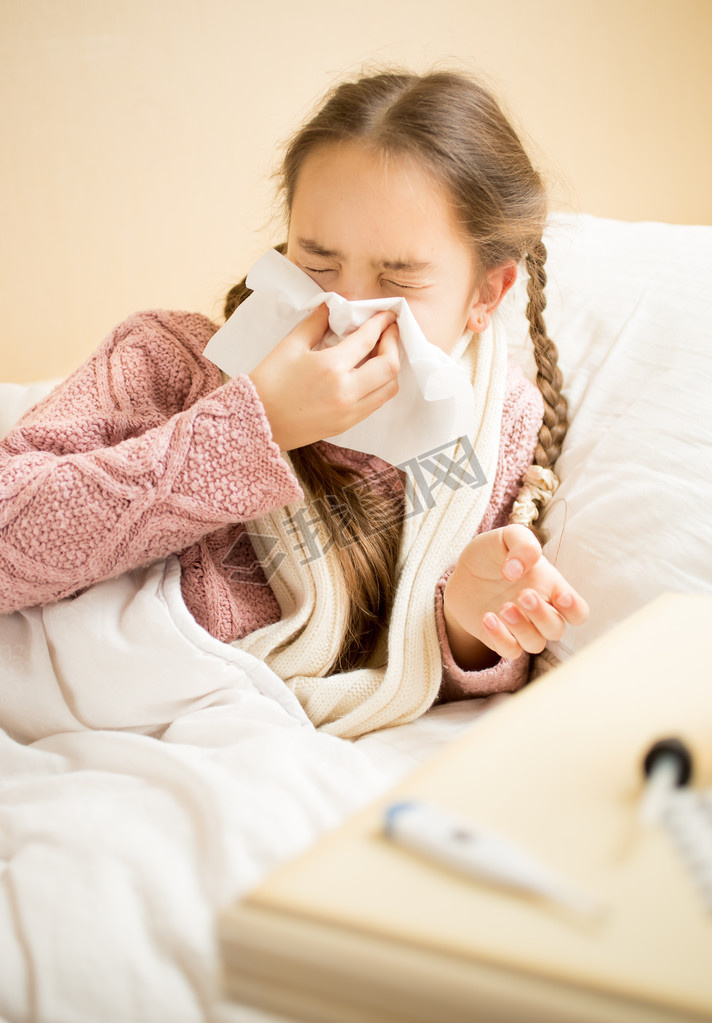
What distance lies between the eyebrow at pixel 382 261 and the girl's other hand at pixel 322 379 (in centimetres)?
5

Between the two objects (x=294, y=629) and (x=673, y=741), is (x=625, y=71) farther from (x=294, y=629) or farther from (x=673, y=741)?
(x=673, y=741)

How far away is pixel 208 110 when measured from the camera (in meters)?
1.35

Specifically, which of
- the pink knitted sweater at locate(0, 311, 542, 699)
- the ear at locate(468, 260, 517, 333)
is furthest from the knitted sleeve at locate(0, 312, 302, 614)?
the ear at locate(468, 260, 517, 333)

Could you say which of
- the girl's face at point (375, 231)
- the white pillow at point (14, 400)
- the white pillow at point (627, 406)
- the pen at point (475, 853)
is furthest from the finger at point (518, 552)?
the white pillow at point (14, 400)

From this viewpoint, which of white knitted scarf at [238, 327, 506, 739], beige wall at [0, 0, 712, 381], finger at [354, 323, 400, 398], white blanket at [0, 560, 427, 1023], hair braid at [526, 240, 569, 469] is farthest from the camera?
beige wall at [0, 0, 712, 381]

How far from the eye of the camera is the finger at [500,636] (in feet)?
2.25

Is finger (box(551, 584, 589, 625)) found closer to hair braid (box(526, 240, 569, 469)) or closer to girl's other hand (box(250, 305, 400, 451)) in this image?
girl's other hand (box(250, 305, 400, 451))

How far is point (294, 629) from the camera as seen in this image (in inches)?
34.6

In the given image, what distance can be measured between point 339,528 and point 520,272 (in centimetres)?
41

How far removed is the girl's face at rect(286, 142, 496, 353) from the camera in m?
0.78

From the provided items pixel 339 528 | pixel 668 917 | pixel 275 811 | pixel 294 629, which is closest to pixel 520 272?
pixel 339 528

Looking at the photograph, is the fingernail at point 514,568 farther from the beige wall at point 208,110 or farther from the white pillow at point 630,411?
the beige wall at point 208,110

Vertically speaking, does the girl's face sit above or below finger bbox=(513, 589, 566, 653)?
above

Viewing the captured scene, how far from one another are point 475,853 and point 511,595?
526 mm
